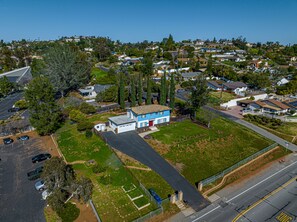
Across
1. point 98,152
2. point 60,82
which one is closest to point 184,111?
point 98,152

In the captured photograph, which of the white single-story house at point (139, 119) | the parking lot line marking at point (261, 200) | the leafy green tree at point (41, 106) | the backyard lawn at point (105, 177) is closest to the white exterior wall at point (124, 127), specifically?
the white single-story house at point (139, 119)

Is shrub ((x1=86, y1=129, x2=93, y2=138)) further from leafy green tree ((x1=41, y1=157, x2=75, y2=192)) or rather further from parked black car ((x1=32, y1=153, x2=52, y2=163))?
leafy green tree ((x1=41, y1=157, x2=75, y2=192))

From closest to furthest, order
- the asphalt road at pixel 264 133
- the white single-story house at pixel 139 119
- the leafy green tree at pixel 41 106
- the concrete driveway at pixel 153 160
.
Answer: the concrete driveway at pixel 153 160 → the leafy green tree at pixel 41 106 → the asphalt road at pixel 264 133 → the white single-story house at pixel 139 119

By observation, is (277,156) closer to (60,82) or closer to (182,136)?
(182,136)

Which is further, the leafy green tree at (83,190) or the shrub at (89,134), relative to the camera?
the shrub at (89,134)

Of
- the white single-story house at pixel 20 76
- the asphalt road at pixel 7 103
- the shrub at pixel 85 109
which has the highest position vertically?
the white single-story house at pixel 20 76

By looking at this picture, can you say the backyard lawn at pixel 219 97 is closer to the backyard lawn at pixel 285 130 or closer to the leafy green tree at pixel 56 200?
the backyard lawn at pixel 285 130
